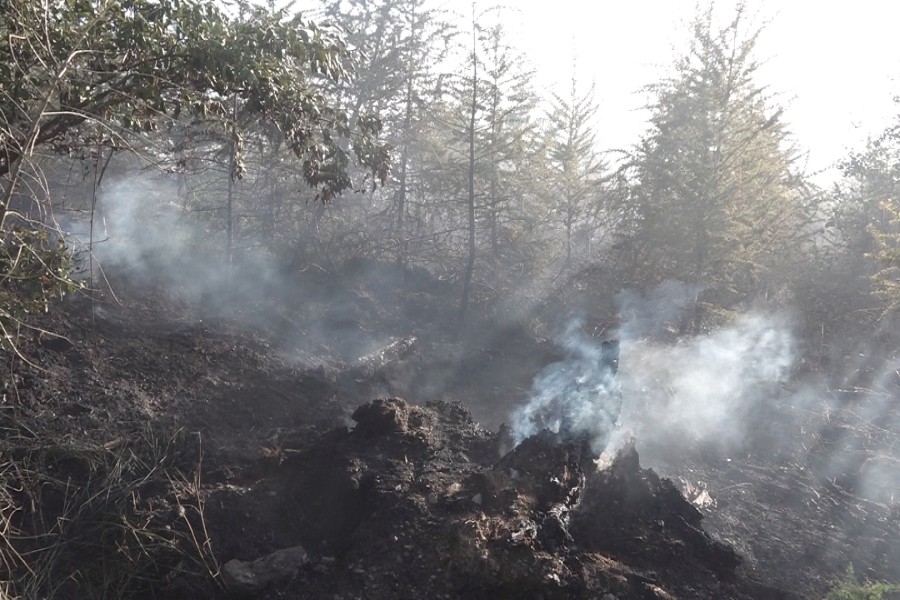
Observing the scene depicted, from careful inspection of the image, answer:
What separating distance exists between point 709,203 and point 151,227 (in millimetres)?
14697

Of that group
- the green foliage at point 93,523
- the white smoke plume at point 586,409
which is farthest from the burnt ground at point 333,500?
the white smoke plume at point 586,409

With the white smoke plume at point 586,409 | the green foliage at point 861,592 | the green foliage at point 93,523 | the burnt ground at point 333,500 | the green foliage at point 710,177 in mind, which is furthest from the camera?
the green foliage at point 710,177

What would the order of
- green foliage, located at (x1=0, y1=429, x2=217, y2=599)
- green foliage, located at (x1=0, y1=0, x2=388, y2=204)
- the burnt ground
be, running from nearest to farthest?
green foliage, located at (x1=0, y1=0, x2=388, y2=204), green foliage, located at (x1=0, y1=429, x2=217, y2=599), the burnt ground

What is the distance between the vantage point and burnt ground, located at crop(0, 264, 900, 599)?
206 inches

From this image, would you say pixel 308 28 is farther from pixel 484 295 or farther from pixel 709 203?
pixel 484 295

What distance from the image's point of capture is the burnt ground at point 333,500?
523 centimetres

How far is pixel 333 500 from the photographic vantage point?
6.47 m

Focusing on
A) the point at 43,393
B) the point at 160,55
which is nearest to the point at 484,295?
the point at 43,393

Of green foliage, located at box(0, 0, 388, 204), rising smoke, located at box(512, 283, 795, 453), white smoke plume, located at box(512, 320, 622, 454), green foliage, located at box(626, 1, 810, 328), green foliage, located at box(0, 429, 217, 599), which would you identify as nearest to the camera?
green foliage, located at box(0, 0, 388, 204)

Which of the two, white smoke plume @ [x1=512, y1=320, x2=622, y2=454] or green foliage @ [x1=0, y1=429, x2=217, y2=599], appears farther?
white smoke plume @ [x1=512, y1=320, x2=622, y2=454]

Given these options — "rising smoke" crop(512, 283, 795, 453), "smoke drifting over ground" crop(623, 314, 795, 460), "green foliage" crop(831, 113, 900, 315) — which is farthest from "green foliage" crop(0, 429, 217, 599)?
"green foliage" crop(831, 113, 900, 315)

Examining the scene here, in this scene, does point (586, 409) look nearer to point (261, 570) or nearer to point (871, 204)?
point (261, 570)

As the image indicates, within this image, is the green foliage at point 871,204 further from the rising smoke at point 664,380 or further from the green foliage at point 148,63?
the green foliage at point 148,63

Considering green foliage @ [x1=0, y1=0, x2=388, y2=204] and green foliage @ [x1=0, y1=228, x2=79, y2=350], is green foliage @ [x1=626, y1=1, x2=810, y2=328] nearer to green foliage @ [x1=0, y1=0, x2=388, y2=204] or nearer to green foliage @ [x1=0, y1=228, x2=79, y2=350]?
green foliage @ [x1=0, y1=0, x2=388, y2=204]
